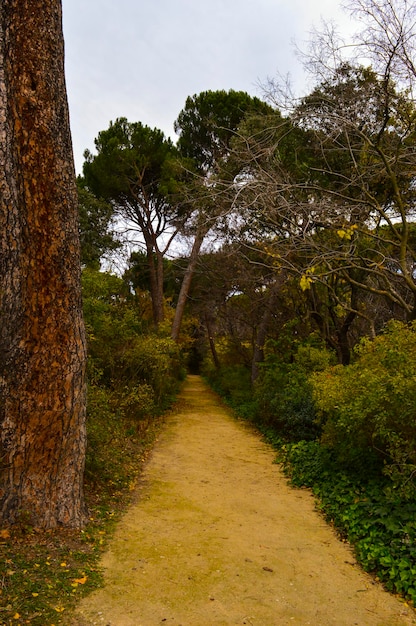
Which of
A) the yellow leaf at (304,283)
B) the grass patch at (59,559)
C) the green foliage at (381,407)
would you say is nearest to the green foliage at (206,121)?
the yellow leaf at (304,283)

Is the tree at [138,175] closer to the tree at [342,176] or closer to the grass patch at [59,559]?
the tree at [342,176]

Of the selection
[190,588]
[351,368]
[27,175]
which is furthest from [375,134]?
[190,588]

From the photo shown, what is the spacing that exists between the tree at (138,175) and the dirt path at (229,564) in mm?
11327

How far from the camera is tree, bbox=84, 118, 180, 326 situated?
15.7m

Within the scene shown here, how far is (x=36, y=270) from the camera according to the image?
155 inches

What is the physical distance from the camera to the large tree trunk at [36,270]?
3812 millimetres

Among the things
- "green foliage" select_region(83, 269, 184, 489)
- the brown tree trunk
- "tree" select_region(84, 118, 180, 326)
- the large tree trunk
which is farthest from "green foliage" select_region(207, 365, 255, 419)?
the large tree trunk

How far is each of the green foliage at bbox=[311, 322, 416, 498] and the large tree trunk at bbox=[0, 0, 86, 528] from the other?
3.18 m

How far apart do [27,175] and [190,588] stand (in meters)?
3.62

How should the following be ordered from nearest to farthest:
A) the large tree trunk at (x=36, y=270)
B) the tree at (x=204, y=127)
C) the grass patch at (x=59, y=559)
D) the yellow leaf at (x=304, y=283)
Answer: the grass patch at (x=59, y=559)
the large tree trunk at (x=36, y=270)
the yellow leaf at (x=304, y=283)
the tree at (x=204, y=127)

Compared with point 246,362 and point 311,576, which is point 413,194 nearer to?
point 311,576

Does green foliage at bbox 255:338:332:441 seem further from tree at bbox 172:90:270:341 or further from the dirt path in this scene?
tree at bbox 172:90:270:341

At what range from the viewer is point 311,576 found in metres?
3.79

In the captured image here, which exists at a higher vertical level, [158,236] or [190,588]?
[158,236]
